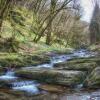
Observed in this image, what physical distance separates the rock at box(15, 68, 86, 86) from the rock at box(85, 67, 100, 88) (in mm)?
480

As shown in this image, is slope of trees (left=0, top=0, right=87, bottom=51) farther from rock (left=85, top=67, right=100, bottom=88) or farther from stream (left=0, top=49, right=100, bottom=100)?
rock (left=85, top=67, right=100, bottom=88)

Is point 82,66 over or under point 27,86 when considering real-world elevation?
over

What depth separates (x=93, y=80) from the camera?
13562 mm

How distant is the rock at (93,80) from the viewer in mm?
13255

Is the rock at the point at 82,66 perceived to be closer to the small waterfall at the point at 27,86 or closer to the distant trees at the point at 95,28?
the small waterfall at the point at 27,86

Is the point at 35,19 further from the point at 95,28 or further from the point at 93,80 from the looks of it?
the point at 95,28

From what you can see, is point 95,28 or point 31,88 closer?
point 31,88

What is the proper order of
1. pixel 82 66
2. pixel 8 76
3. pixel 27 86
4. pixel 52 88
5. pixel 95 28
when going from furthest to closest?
1. pixel 95 28
2. pixel 82 66
3. pixel 8 76
4. pixel 27 86
5. pixel 52 88

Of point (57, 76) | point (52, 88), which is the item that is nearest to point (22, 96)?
point (52, 88)

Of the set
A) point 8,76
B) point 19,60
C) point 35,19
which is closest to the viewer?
point 8,76

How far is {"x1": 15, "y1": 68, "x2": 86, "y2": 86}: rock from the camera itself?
14.0 meters

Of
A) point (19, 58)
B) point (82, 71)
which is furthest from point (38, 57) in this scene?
point (82, 71)

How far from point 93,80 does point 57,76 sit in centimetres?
180

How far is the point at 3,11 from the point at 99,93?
1497cm
